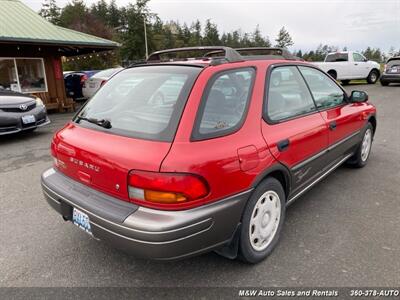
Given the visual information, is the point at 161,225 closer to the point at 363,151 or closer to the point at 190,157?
the point at 190,157

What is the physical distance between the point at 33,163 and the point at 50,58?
772cm

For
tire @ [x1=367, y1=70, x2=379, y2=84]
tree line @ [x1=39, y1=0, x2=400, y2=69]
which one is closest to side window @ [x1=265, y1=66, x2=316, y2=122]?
tire @ [x1=367, y1=70, x2=379, y2=84]

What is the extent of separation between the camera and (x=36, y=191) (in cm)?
416

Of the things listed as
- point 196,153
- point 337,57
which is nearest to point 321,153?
point 196,153

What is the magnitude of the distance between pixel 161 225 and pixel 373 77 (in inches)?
755

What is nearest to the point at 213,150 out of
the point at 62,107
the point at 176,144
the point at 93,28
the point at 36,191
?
the point at 176,144

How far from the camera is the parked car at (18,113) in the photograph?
259 inches

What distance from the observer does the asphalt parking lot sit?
2459mm

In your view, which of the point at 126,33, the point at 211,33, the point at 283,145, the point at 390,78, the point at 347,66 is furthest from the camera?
the point at 211,33

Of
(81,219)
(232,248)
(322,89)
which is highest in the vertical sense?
(322,89)

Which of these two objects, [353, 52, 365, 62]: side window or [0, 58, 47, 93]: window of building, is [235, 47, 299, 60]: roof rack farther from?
[353, 52, 365, 62]: side window

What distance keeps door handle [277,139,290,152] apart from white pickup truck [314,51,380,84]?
618 inches

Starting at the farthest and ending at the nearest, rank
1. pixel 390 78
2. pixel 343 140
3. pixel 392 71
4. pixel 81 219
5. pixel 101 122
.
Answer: pixel 390 78 < pixel 392 71 < pixel 343 140 < pixel 101 122 < pixel 81 219

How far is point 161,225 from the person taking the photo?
78.8 inches
